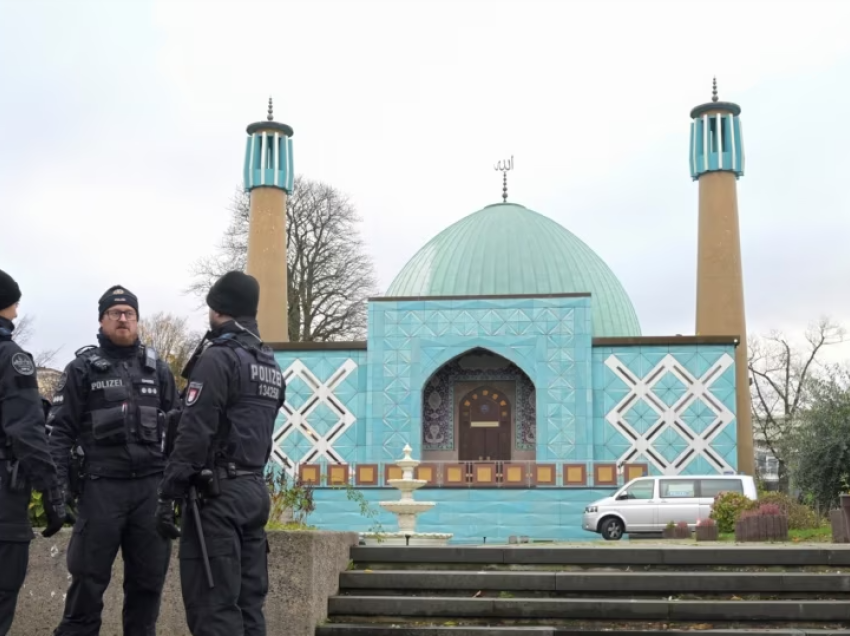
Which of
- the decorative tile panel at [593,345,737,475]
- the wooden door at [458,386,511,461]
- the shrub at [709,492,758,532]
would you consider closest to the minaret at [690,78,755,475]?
the decorative tile panel at [593,345,737,475]

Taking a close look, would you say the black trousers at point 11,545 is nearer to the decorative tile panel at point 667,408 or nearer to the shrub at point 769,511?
the shrub at point 769,511

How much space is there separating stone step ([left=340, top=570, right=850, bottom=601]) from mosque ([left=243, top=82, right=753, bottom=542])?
16.0m

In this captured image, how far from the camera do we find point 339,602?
7.61 metres

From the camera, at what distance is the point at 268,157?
30.7m

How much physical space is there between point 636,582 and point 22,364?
179 inches

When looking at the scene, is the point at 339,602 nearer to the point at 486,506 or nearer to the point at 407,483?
the point at 407,483

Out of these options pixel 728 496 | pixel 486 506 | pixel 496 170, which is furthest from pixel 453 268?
pixel 728 496

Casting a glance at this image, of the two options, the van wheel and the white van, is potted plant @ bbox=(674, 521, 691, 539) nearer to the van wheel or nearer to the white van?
the white van

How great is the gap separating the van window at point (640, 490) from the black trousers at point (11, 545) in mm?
15199

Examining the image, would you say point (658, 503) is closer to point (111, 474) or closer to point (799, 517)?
point (799, 517)

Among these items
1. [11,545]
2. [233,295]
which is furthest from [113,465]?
[233,295]

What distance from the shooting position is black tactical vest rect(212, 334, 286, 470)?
531cm

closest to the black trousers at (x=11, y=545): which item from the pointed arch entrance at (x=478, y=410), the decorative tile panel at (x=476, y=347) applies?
the decorative tile panel at (x=476, y=347)

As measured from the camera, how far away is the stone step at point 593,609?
739cm
